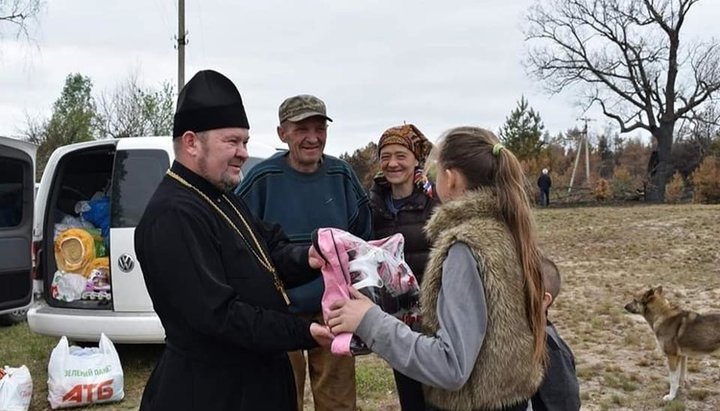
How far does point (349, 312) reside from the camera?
1.73m

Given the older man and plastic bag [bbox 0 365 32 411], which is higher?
the older man

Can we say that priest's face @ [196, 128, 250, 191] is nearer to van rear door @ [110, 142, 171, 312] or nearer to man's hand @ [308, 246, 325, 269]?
man's hand @ [308, 246, 325, 269]

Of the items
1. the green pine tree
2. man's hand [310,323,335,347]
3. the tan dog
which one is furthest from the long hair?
the green pine tree

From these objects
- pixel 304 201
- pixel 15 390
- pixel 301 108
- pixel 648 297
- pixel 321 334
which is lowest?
pixel 15 390

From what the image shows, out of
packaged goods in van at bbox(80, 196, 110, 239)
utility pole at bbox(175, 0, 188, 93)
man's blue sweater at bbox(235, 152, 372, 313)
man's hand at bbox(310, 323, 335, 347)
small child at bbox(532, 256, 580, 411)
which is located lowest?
small child at bbox(532, 256, 580, 411)

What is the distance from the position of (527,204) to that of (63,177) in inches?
187

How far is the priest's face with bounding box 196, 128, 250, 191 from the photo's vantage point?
1.99 m

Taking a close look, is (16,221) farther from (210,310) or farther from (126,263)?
(210,310)

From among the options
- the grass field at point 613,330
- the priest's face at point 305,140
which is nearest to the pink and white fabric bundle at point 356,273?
the priest's face at point 305,140

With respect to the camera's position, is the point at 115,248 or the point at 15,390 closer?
the point at 15,390

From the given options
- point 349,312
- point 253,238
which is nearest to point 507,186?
point 349,312

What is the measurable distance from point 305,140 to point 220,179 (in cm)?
104

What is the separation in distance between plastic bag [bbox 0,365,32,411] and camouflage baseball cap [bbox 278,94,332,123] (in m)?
2.70

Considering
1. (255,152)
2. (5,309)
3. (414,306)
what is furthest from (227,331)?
(5,309)
